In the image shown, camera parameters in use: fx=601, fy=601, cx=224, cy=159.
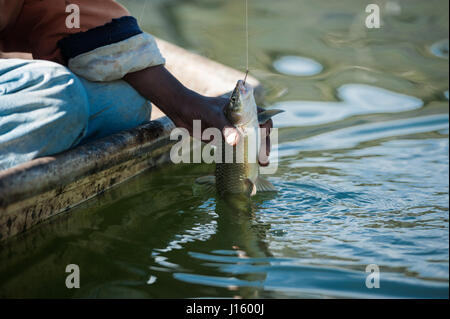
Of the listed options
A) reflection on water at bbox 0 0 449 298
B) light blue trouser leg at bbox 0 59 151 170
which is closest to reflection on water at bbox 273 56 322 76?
reflection on water at bbox 0 0 449 298

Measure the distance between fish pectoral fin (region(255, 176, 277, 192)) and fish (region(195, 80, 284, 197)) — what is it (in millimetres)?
35

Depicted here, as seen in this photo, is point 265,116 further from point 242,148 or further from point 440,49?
point 440,49

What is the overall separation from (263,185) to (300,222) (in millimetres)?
376

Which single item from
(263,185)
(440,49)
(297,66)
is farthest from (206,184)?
(440,49)

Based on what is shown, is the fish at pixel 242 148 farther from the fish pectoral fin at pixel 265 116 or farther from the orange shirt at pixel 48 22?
the orange shirt at pixel 48 22

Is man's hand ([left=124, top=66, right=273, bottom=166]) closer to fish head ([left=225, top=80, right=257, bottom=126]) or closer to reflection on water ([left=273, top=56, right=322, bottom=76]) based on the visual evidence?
fish head ([left=225, top=80, right=257, bottom=126])

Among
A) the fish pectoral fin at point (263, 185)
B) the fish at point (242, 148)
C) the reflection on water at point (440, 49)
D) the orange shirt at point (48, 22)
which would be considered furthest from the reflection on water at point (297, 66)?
the orange shirt at point (48, 22)

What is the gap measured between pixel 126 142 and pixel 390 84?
12.6ft

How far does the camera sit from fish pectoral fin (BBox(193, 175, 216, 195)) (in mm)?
3535

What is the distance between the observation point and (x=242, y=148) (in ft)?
10.8

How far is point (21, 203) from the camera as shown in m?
2.75
